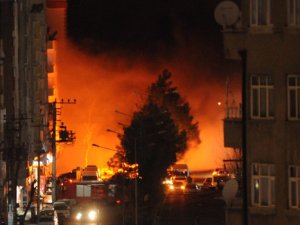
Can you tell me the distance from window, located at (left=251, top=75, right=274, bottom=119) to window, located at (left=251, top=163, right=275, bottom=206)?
1573mm

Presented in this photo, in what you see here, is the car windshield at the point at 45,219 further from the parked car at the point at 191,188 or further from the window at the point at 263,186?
the parked car at the point at 191,188

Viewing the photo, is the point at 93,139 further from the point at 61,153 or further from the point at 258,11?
the point at 258,11

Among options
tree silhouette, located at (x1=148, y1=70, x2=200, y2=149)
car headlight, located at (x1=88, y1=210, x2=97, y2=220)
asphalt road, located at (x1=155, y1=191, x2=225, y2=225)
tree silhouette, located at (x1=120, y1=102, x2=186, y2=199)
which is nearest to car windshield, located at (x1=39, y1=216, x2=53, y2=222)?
car headlight, located at (x1=88, y1=210, x2=97, y2=220)

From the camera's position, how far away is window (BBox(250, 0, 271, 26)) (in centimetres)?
3034

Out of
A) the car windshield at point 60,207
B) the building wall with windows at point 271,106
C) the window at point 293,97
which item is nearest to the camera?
the building wall with windows at point 271,106

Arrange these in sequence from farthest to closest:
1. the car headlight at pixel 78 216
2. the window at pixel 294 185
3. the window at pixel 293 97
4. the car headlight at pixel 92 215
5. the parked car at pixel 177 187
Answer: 1. the parked car at pixel 177 187
2. the car headlight at pixel 78 216
3. the car headlight at pixel 92 215
4. the window at pixel 293 97
5. the window at pixel 294 185

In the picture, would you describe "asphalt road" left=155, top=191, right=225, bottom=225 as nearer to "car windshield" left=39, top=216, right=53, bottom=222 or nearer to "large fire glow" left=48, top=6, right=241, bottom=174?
"car windshield" left=39, top=216, right=53, bottom=222

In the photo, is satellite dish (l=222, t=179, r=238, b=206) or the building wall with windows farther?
the building wall with windows

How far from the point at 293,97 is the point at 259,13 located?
8.97ft

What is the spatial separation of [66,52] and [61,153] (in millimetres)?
12804

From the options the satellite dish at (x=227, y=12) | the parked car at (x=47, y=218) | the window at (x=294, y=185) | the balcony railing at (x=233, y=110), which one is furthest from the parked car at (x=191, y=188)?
the satellite dish at (x=227, y=12)

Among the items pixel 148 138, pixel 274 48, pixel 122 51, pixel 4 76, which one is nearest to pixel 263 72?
pixel 274 48

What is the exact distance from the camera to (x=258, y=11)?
30.5m

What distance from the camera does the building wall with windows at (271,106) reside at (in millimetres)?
29812
